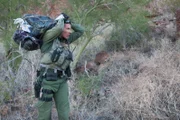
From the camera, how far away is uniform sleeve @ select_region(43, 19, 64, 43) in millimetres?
4281

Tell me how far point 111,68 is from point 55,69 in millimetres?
3682

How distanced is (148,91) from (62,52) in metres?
1.84

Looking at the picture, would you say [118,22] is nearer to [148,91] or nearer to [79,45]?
[79,45]

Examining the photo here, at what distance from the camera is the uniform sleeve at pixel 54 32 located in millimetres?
4281

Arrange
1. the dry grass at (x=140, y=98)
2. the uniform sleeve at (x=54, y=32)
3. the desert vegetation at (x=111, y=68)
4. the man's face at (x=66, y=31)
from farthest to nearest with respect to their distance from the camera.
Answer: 1. the desert vegetation at (x=111, y=68)
2. the dry grass at (x=140, y=98)
3. the man's face at (x=66, y=31)
4. the uniform sleeve at (x=54, y=32)

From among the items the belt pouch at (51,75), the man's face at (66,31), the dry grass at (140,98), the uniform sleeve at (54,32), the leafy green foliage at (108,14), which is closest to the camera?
the uniform sleeve at (54,32)

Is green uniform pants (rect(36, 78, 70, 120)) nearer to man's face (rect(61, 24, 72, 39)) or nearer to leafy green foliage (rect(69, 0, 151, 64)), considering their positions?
man's face (rect(61, 24, 72, 39))

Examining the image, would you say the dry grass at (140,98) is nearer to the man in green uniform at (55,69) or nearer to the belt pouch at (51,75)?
the man in green uniform at (55,69)

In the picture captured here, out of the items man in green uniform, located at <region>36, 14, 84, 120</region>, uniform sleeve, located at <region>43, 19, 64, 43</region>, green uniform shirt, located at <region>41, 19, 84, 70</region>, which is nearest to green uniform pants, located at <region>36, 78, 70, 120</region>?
man in green uniform, located at <region>36, 14, 84, 120</region>

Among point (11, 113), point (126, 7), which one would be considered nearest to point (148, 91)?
point (11, 113)

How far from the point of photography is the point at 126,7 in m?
9.41

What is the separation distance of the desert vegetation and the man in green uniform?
1.08 meters

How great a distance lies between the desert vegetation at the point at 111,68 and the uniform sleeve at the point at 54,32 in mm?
1507

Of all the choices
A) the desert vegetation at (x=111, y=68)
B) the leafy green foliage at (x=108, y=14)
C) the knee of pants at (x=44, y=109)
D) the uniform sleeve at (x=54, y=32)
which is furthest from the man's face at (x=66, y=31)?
the leafy green foliage at (x=108, y=14)
